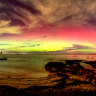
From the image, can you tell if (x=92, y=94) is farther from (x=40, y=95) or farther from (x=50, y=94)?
(x=40, y=95)

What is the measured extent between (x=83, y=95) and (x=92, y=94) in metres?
A: 1.08

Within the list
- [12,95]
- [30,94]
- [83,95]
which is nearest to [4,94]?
[12,95]

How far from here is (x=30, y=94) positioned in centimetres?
982

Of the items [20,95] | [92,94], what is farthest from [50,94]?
[92,94]

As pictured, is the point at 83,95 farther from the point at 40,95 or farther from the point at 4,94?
the point at 4,94

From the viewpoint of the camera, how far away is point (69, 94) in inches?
388

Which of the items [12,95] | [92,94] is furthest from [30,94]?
[92,94]

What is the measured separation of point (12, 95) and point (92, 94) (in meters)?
8.59

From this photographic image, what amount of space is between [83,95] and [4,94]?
8333 millimetres

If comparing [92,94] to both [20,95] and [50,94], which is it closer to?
[50,94]

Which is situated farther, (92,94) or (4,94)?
(92,94)

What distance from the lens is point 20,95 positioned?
958 cm

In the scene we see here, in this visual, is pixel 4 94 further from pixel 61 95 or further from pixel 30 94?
pixel 61 95

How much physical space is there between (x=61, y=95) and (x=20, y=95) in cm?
437
